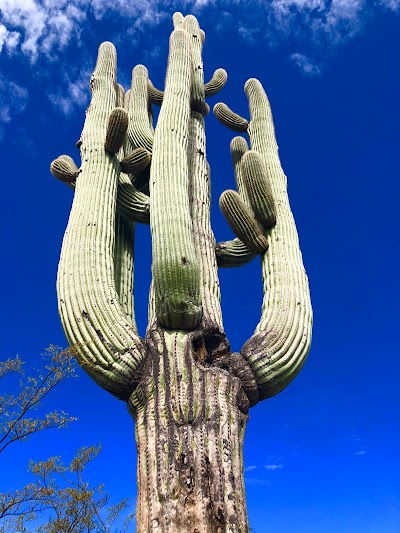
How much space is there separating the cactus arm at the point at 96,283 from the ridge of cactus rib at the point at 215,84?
6.39 feet

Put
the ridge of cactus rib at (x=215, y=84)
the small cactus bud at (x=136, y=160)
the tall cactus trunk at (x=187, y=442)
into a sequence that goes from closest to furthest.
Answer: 1. the tall cactus trunk at (x=187, y=442)
2. the small cactus bud at (x=136, y=160)
3. the ridge of cactus rib at (x=215, y=84)

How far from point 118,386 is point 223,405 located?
28.0 inches

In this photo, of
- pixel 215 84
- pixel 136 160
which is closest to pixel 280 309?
pixel 136 160

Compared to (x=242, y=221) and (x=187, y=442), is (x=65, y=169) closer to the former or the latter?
(x=242, y=221)

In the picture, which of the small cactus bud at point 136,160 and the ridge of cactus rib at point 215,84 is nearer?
the small cactus bud at point 136,160

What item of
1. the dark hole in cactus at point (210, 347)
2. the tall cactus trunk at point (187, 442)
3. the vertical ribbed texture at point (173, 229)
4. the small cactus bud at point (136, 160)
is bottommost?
the tall cactus trunk at point (187, 442)

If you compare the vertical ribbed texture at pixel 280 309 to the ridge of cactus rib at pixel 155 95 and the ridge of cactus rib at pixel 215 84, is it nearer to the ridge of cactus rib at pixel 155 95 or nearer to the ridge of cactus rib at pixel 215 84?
the ridge of cactus rib at pixel 215 84

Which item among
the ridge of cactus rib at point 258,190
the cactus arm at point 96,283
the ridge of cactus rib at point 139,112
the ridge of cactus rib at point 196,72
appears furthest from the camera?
the ridge of cactus rib at point 196,72

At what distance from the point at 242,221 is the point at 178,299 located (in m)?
1.08

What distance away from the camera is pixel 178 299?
11.7 ft

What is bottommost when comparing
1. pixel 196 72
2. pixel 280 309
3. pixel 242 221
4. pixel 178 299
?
pixel 178 299

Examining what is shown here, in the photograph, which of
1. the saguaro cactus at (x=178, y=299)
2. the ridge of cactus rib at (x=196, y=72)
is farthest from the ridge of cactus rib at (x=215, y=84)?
the saguaro cactus at (x=178, y=299)

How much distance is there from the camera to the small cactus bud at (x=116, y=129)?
178 inches

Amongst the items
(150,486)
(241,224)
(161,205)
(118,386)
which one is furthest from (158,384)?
(241,224)
